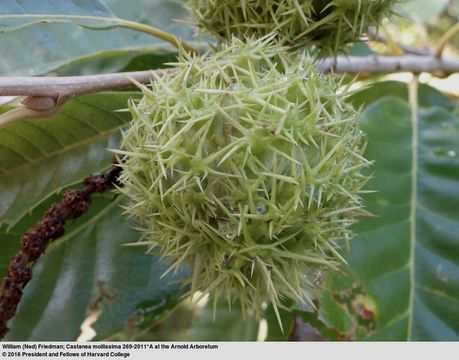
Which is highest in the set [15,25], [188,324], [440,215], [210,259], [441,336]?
[15,25]

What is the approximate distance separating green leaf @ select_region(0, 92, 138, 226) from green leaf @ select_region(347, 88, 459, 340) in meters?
0.69

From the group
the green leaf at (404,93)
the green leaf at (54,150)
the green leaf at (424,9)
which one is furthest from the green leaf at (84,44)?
the green leaf at (424,9)

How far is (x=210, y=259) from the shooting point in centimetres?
107

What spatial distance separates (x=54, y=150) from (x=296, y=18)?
617mm

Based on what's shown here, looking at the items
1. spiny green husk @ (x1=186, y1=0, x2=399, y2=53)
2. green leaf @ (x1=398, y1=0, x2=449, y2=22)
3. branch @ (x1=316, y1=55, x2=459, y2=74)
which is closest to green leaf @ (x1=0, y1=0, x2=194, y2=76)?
spiny green husk @ (x1=186, y1=0, x2=399, y2=53)

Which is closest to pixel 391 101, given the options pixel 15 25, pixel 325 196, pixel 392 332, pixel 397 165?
pixel 397 165

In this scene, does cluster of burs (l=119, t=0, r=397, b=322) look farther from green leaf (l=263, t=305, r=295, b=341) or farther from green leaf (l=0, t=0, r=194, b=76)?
green leaf (l=0, t=0, r=194, b=76)

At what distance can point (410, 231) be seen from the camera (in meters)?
1.56

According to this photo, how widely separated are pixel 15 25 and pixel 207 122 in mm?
581

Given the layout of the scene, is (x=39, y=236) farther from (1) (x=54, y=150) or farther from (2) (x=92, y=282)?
(2) (x=92, y=282)

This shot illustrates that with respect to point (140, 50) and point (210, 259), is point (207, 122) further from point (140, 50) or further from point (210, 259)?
point (140, 50)

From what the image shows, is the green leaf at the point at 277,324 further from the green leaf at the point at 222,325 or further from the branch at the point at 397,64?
the branch at the point at 397,64

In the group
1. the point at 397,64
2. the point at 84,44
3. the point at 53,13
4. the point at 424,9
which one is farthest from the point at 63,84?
the point at 424,9

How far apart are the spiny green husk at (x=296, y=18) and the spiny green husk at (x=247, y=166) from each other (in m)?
0.13
